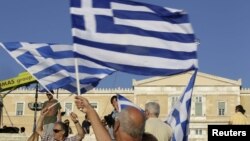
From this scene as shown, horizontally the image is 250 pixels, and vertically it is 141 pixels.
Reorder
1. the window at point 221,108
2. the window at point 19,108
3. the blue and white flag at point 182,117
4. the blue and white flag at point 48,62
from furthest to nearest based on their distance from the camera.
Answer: the window at point 19,108
the window at point 221,108
the blue and white flag at point 48,62
the blue and white flag at point 182,117

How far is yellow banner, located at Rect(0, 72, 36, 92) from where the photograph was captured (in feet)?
116

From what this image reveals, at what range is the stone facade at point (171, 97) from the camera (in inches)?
2687

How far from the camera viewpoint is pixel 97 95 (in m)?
68.8

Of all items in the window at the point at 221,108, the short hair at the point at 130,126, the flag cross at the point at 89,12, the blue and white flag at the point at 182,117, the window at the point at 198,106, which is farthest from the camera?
the window at the point at 198,106

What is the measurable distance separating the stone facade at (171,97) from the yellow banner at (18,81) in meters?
29.1

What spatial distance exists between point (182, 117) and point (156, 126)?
1.73 ft

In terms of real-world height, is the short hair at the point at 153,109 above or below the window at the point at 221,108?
below

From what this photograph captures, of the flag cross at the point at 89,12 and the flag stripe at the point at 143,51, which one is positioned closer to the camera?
the flag cross at the point at 89,12

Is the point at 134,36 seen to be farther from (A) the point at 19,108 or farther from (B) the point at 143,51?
(A) the point at 19,108

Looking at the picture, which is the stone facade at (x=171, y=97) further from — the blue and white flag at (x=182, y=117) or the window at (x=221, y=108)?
the blue and white flag at (x=182, y=117)

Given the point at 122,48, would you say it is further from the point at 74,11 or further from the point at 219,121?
the point at 219,121

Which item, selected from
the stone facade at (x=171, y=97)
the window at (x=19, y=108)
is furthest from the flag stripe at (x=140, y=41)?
the window at (x=19, y=108)

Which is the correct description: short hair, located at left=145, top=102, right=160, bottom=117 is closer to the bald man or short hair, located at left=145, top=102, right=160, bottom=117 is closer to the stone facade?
the bald man

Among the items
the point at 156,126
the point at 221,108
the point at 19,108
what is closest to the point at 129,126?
the point at 156,126
